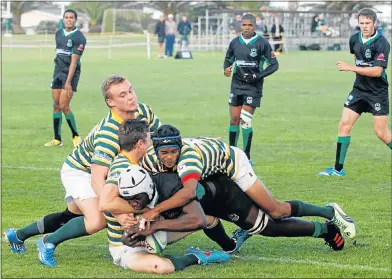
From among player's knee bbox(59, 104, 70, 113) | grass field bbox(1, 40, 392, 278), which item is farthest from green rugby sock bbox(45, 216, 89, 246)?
Result: player's knee bbox(59, 104, 70, 113)

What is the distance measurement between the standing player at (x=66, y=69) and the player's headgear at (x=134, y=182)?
30.5 feet

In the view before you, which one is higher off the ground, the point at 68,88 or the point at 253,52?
the point at 253,52

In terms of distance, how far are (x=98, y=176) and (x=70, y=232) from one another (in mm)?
575

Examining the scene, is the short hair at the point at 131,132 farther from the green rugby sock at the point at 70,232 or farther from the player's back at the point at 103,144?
the green rugby sock at the point at 70,232

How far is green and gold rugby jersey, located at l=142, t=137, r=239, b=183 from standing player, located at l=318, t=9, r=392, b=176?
16.9 ft

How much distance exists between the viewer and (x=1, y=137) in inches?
717

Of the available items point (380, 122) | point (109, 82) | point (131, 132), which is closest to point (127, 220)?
point (131, 132)

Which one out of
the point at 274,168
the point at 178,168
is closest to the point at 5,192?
the point at 274,168

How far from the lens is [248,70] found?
1545cm

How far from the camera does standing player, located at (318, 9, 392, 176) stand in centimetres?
1320

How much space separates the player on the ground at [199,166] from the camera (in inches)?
311

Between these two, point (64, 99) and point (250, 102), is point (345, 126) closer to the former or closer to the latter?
point (250, 102)

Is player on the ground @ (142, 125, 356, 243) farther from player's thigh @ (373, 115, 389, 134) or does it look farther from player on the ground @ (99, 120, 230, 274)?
player's thigh @ (373, 115, 389, 134)

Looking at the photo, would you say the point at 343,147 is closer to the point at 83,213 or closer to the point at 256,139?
the point at 256,139
